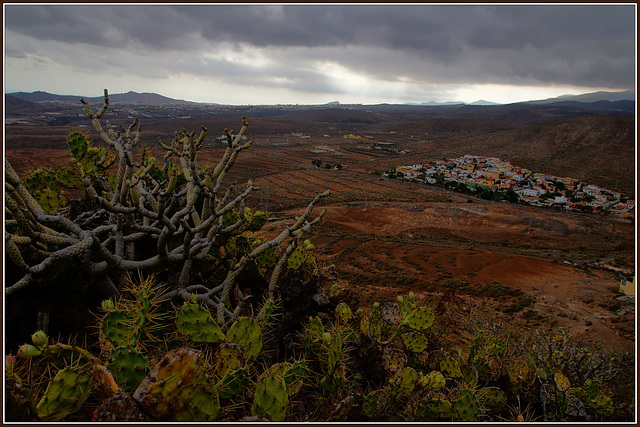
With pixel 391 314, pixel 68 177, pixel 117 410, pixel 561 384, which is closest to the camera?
pixel 117 410

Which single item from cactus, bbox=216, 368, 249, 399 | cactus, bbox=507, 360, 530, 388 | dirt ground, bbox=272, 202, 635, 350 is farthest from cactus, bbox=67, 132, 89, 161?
dirt ground, bbox=272, 202, 635, 350

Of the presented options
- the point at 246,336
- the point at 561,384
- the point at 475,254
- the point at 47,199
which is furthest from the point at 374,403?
the point at 475,254

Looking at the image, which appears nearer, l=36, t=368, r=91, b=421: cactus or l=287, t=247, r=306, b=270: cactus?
l=36, t=368, r=91, b=421: cactus

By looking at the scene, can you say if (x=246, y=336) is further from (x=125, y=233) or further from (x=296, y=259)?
(x=125, y=233)

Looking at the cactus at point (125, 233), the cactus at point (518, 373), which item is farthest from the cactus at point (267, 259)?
the cactus at point (518, 373)

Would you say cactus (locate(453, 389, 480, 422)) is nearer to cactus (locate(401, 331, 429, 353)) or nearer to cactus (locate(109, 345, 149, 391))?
cactus (locate(401, 331, 429, 353))

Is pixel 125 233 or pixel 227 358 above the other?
pixel 125 233
